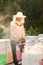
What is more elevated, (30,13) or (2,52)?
(30,13)

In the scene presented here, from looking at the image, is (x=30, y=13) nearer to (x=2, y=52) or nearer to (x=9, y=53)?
(x=9, y=53)

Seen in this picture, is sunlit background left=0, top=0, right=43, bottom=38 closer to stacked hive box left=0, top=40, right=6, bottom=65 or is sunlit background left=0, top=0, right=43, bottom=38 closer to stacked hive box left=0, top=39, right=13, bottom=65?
stacked hive box left=0, top=39, right=13, bottom=65

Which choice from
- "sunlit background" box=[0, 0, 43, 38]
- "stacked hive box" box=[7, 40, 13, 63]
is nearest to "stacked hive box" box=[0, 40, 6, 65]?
"stacked hive box" box=[7, 40, 13, 63]

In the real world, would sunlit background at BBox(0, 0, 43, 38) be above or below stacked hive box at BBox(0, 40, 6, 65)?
above

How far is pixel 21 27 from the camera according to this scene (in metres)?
7.14

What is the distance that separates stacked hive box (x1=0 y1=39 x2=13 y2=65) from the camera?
6605 millimetres

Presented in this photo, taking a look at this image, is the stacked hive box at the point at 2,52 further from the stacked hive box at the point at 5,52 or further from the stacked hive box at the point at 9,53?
the stacked hive box at the point at 9,53

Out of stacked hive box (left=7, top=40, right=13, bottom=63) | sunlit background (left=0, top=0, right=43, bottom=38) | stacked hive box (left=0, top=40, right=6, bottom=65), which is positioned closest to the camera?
stacked hive box (left=0, top=40, right=6, bottom=65)

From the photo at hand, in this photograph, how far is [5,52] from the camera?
6.68 m

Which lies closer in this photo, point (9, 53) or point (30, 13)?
point (9, 53)

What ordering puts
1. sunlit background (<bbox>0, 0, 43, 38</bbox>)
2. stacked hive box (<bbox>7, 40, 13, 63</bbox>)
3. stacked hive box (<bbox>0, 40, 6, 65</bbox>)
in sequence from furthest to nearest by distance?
sunlit background (<bbox>0, 0, 43, 38</bbox>)
stacked hive box (<bbox>7, 40, 13, 63</bbox>)
stacked hive box (<bbox>0, 40, 6, 65</bbox>)

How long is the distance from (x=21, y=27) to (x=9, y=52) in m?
0.75

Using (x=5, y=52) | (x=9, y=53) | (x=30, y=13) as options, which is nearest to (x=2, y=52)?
(x=5, y=52)

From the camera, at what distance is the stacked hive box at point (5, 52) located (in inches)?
260
